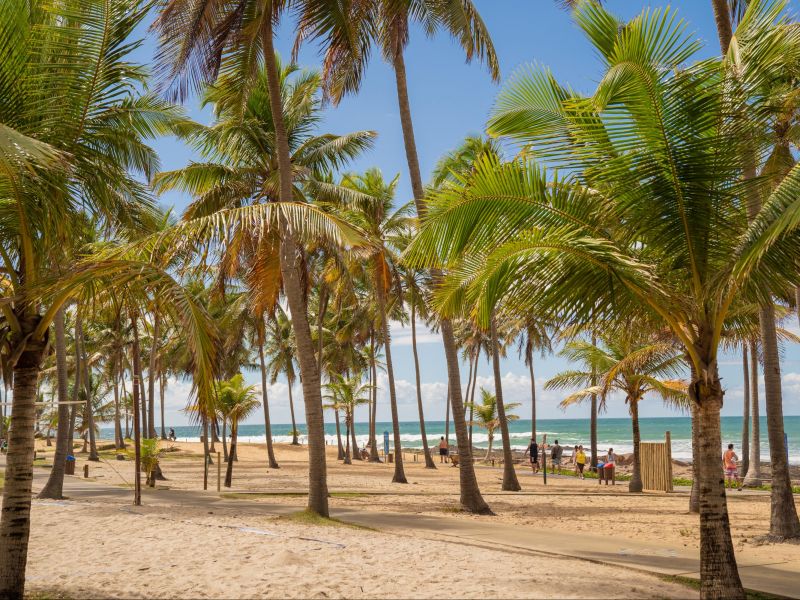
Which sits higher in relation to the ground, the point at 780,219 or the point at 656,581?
the point at 780,219

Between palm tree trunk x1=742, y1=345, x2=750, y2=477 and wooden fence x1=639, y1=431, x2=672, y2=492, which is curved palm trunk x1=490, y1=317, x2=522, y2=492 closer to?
wooden fence x1=639, y1=431, x2=672, y2=492

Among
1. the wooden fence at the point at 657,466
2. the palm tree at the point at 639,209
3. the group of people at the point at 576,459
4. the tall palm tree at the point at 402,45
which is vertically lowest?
the group of people at the point at 576,459

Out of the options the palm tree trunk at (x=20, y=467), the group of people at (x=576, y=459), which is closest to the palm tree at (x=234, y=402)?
the group of people at (x=576, y=459)

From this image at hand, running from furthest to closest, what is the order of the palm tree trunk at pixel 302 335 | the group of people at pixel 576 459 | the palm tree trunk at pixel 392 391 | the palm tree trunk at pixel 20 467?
1. the group of people at pixel 576 459
2. the palm tree trunk at pixel 392 391
3. the palm tree trunk at pixel 302 335
4. the palm tree trunk at pixel 20 467

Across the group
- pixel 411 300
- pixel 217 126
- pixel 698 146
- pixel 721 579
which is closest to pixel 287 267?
pixel 217 126

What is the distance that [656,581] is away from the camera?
7.58 metres

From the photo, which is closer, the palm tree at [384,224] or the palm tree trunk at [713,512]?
the palm tree trunk at [713,512]

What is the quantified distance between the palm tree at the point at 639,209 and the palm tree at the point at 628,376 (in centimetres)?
1167

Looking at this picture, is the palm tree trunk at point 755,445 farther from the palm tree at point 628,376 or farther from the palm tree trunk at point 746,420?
the palm tree at point 628,376

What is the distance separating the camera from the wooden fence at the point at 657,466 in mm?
21438

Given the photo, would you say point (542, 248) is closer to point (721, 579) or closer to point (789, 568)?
point (721, 579)

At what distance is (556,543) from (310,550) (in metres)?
3.61

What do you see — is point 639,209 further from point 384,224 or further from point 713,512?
point 384,224

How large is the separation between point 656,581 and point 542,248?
3.75m
